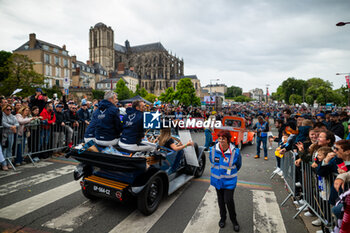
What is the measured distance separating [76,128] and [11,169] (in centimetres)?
305

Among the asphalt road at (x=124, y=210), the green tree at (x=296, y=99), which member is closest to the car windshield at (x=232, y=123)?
the asphalt road at (x=124, y=210)

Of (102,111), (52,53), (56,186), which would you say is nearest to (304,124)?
(102,111)

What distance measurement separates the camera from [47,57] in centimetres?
5062

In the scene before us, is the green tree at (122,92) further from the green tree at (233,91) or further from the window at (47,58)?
the green tree at (233,91)

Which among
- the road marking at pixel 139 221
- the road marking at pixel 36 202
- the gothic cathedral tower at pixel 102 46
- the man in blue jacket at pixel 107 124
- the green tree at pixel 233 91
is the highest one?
the gothic cathedral tower at pixel 102 46

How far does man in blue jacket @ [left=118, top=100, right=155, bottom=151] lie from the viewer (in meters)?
3.85

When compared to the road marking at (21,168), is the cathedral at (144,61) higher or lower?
higher

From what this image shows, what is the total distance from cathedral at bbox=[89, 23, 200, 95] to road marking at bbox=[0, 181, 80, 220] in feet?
283

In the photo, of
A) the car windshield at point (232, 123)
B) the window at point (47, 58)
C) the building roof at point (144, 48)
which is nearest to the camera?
the car windshield at point (232, 123)

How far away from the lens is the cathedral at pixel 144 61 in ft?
298

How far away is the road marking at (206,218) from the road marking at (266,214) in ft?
2.30

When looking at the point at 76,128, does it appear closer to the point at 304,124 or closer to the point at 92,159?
the point at 92,159

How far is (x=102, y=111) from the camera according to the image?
4035 mm

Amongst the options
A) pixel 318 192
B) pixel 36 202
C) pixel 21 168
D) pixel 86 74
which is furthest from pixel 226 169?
pixel 86 74
